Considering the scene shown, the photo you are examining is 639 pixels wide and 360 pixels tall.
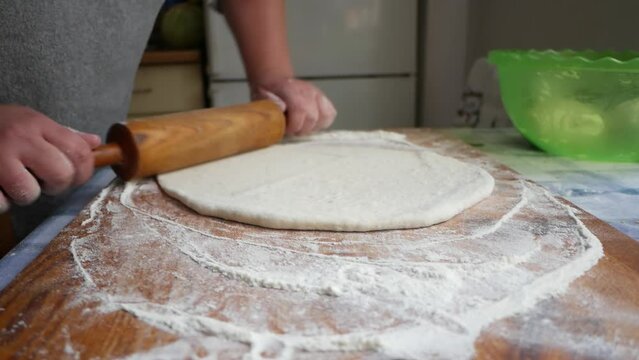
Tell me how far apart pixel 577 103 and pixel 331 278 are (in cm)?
60

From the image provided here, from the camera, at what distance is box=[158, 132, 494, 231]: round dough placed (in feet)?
1.96

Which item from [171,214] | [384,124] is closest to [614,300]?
[171,214]

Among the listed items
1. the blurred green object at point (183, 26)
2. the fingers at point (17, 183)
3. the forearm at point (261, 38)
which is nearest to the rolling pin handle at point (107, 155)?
the fingers at point (17, 183)

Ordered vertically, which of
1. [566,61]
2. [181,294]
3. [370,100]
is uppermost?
[566,61]

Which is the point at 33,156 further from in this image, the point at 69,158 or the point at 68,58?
the point at 68,58

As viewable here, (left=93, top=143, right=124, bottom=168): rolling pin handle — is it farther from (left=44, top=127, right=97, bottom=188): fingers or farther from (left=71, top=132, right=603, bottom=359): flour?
(left=71, top=132, right=603, bottom=359): flour

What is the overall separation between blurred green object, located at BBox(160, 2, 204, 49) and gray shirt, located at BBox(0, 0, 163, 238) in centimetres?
124

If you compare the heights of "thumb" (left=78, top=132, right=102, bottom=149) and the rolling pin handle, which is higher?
"thumb" (left=78, top=132, right=102, bottom=149)

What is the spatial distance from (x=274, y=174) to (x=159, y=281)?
13.7 inches

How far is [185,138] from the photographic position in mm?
819

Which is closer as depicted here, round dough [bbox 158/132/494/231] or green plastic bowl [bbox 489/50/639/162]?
round dough [bbox 158/132/494/231]

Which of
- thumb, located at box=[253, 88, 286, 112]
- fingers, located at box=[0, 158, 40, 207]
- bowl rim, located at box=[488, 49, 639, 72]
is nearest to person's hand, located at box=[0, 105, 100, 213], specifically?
fingers, located at box=[0, 158, 40, 207]

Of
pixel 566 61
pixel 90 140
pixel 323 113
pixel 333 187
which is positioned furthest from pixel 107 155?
pixel 566 61

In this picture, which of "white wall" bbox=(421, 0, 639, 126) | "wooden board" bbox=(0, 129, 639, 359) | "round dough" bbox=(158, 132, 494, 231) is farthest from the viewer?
"white wall" bbox=(421, 0, 639, 126)
